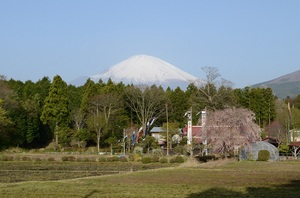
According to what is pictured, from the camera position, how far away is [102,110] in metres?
64.4

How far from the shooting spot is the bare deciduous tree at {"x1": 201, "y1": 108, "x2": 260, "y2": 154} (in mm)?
43781

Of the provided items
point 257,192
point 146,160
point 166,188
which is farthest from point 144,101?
point 257,192

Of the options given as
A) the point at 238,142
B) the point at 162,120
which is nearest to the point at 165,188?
the point at 238,142

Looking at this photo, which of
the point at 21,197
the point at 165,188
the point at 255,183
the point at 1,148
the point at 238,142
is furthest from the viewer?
the point at 1,148

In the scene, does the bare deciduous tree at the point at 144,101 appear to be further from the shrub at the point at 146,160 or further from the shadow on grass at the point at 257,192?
the shadow on grass at the point at 257,192

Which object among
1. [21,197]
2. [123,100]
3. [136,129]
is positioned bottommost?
[21,197]

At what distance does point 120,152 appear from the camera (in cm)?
5975

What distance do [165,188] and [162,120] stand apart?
51.9 meters

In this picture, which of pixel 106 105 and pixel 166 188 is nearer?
pixel 166 188

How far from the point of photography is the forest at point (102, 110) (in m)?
59.4

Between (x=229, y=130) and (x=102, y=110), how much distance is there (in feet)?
81.7

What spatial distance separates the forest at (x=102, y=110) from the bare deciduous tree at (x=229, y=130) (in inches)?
591

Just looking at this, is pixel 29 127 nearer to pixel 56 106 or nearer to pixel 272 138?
pixel 56 106

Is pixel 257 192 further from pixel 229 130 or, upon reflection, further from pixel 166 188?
pixel 229 130
